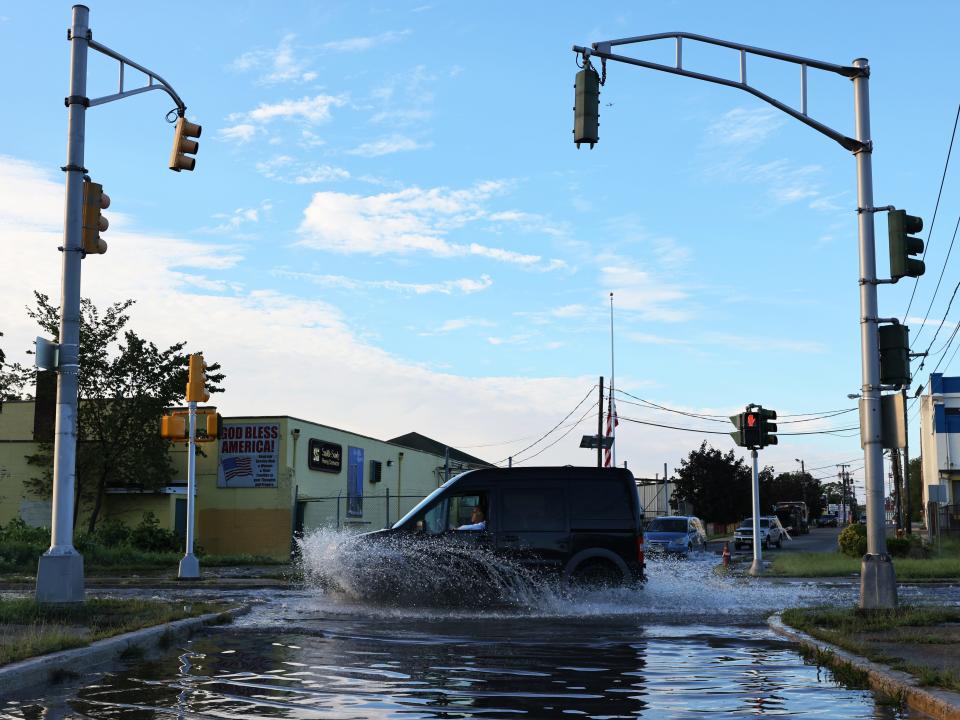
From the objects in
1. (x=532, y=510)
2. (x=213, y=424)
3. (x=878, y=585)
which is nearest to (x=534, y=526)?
(x=532, y=510)

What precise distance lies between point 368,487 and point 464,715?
149ft

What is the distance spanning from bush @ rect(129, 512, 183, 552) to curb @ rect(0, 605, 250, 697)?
87.6ft

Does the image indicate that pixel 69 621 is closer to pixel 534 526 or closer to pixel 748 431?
pixel 534 526

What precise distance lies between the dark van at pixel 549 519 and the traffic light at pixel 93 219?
5513 mm

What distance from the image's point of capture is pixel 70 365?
564 inches

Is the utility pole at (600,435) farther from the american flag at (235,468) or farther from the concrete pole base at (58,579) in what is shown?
the concrete pole base at (58,579)

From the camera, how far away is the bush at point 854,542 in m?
34.0

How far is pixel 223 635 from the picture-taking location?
12.5 metres

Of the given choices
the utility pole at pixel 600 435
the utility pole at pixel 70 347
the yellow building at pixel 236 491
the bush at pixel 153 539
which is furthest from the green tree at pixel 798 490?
the utility pole at pixel 70 347

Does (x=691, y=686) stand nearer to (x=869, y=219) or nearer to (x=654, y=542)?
(x=869, y=219)

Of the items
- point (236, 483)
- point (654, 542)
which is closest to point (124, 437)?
point (236, 483)

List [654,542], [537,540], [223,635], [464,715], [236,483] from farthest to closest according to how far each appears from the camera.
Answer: [236,483] → [654,542] → [537,540] → [223,635] → [464,715]

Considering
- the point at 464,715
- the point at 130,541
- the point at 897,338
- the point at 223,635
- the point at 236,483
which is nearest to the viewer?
the point at 464,715

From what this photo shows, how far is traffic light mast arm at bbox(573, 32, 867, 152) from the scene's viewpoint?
14.3m
